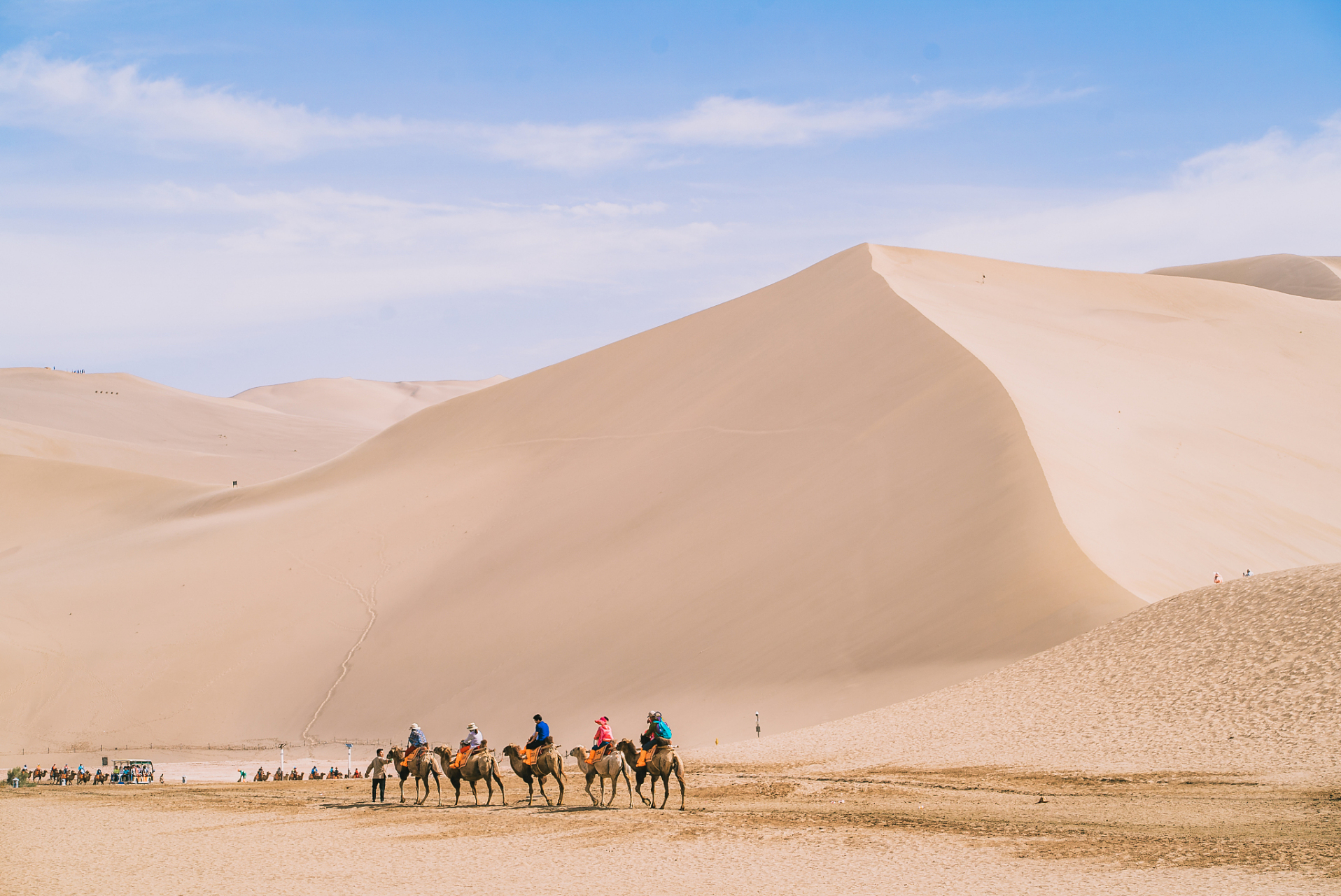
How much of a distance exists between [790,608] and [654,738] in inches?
499

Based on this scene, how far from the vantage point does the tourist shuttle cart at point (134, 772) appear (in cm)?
2484

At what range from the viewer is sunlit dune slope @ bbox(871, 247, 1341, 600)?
88.6 feet

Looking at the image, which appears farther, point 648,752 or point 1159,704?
point 1159,704

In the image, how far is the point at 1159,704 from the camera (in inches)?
734

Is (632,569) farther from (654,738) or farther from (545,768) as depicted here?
(654,738)

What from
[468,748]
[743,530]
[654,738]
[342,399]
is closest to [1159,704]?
[654,738]

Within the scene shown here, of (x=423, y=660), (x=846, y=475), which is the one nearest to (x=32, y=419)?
(x=423, y=660)

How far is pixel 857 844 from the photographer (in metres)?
12.2

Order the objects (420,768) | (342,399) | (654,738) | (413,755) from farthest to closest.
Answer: (342,399) → (413,755) → (420,768) → (654,738)

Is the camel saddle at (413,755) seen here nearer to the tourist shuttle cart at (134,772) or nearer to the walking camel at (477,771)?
the walking camel at (477,771)

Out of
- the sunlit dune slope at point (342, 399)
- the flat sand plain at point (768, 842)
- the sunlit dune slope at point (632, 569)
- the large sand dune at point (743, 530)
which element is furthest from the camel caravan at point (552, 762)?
the sunlit dune slope at point (342, 399)

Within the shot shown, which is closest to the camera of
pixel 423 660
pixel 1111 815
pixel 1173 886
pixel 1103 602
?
pixel 1173 886

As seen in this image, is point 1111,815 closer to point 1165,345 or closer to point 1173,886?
point 1173,886

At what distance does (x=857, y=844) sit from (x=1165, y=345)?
34.9 meters
